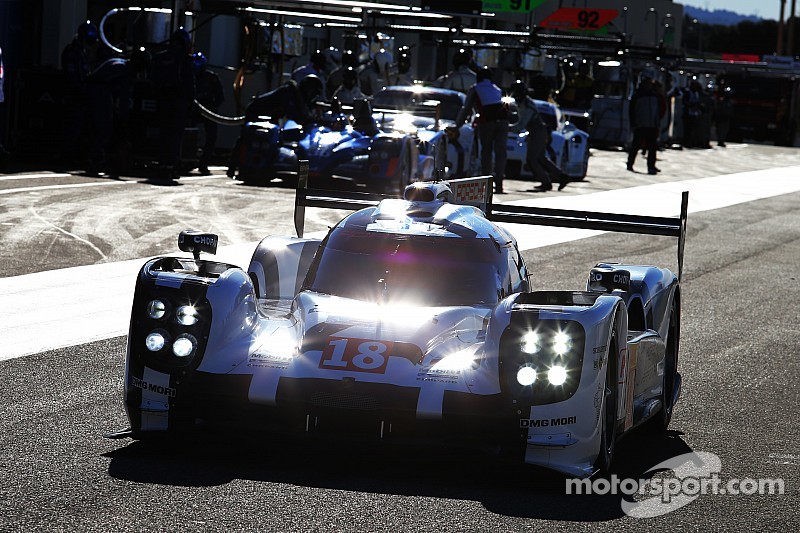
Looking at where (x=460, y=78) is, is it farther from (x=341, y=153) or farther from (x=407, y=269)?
(x=407, y=269)

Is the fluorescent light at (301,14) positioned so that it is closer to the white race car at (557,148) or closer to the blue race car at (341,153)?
the blue race car at (341,153)

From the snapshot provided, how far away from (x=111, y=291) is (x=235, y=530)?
6.46 metres

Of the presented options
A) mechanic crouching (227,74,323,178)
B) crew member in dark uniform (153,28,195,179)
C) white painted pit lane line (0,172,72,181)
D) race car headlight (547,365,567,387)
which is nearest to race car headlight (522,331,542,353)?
race car headlight (547,365,567,387)

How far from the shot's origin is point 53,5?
2570cm

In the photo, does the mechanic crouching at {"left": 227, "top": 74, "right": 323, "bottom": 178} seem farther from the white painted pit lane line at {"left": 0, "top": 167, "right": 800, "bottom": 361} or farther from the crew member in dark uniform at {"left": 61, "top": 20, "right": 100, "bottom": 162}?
the white painted pit lane line at {"left": 0, "top": 167, "right": 800, "bottom": 361}

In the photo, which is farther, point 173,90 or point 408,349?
point 173,90

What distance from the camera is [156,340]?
6.41 metres

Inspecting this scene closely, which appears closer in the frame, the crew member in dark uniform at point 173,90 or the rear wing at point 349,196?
the rear wing at point 349,196

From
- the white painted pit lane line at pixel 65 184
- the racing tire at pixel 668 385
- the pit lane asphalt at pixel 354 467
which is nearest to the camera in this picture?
the pit lane asphalt at pixel 354 467

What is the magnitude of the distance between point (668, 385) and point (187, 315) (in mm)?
2769

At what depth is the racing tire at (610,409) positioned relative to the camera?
629 cm

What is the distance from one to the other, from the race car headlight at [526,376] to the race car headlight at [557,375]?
7cm

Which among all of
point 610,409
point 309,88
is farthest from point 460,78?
point 610,409

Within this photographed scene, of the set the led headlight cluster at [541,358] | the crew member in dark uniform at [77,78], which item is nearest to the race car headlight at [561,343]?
the led headlight cluster at [541,358]
